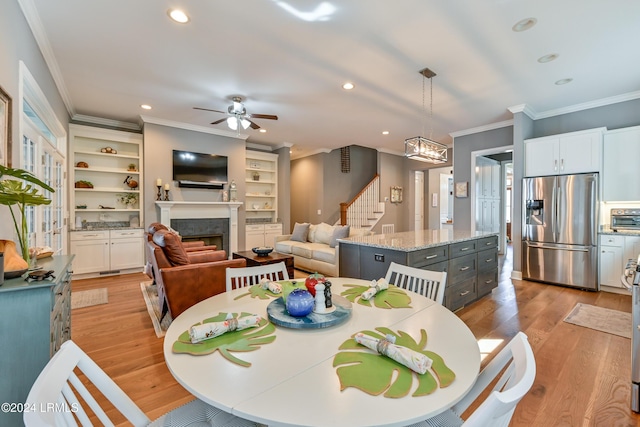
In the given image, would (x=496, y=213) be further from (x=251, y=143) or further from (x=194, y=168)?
(x=194, y=168)

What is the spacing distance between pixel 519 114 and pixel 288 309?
5.17 m

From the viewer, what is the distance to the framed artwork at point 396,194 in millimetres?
8172

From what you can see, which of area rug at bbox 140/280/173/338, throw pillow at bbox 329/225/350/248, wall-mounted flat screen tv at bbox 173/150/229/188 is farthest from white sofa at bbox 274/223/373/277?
area rug at bbox 140/280/173/338

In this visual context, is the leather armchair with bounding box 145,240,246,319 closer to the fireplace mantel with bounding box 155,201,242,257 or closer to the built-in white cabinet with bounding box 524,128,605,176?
the fireplace mantel with bounding box 155,201,242,257

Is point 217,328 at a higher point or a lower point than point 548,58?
lower

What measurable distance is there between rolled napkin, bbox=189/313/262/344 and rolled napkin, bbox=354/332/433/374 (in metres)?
0.45

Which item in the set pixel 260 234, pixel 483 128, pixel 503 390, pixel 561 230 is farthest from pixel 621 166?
pixel 260 234

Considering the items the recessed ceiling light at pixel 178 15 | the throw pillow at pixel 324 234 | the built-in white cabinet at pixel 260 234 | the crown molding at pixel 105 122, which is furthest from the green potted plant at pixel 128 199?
the recessed ceiling light at pixel 178 15

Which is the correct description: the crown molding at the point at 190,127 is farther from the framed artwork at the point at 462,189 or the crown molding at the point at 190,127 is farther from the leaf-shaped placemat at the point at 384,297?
the leaf-shaped placemat at the point at 384,297

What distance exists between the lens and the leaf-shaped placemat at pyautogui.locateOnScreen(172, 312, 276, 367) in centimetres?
101

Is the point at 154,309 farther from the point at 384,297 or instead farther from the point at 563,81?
the point at 563,81

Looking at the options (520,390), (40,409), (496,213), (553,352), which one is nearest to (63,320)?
(40,409)

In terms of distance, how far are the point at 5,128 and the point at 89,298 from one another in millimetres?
2724

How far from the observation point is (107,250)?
499 centimetres
